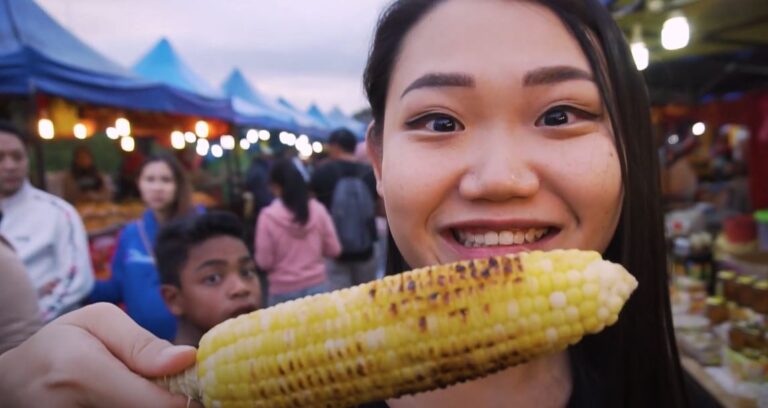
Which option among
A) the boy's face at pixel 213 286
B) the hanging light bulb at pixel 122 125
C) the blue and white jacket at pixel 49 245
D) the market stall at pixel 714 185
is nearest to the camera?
the boy's face at pixel 213 286

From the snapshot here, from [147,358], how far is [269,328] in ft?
0.64

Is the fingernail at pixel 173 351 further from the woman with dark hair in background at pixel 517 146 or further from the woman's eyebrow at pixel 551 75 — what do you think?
the woman's eyebrow at pixel 551 75

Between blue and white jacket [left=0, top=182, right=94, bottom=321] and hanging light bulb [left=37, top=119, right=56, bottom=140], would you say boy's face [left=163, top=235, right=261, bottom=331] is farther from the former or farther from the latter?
hanging light bulb [left=37, top=119, right=56, bottom=140]

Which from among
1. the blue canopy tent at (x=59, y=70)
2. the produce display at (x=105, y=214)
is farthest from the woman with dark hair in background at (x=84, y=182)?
the blue canopy tent at (x=59, y=70)

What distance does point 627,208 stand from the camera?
113 centimetres

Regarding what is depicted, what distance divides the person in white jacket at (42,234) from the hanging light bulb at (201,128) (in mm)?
6122

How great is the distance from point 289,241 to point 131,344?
12.5 feet

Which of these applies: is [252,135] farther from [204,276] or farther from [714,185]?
[204,276]

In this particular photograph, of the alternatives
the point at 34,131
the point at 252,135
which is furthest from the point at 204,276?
the point at 252,135

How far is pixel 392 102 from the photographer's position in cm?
115

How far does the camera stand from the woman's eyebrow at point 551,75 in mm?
968

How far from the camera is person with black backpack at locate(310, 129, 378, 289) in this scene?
5371 millimetres

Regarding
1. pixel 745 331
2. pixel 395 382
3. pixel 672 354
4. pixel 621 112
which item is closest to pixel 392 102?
pixel 621 112

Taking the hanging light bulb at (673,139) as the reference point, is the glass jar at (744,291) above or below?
below
